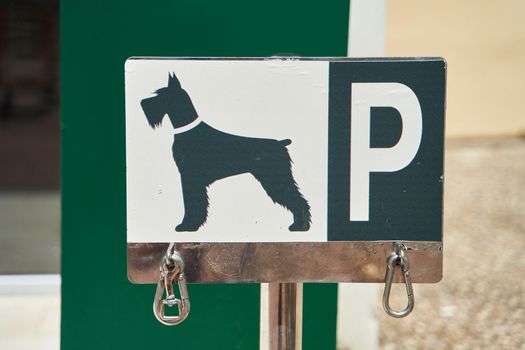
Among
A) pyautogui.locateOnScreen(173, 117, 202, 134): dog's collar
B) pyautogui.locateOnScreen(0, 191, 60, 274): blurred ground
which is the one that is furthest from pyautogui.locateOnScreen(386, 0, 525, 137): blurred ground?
pyautogui.locateOnScreen(173, 117, 202, 134): dog's collar

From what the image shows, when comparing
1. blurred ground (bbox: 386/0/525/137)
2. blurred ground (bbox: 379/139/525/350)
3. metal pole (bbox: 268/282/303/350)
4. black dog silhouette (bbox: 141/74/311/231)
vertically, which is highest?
blurred ground (bbox: 386/0/525/137)

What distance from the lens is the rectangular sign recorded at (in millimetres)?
1484

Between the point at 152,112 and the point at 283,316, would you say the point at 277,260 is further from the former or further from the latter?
the point at 152,112

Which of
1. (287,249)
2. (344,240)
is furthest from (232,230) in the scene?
(344,240)

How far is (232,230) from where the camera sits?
150cm

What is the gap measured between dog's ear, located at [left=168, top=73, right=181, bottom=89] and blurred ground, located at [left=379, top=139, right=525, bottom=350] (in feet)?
8.17

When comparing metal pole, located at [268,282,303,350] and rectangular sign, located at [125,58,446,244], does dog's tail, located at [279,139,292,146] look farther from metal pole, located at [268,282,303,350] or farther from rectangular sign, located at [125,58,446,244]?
metal pole, located at [268,282,303,350]

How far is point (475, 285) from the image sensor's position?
4.64 m

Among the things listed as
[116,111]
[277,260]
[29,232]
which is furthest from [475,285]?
[277,260]

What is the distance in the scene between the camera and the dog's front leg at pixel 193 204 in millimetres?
1483

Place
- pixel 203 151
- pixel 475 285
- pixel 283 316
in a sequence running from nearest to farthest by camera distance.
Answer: pixel 203 151
pixel 283 316
pixel 475 285

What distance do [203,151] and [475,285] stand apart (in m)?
3.56

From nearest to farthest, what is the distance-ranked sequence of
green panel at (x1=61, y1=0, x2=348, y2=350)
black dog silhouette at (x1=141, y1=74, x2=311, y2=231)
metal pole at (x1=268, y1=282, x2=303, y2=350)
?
black dog silhouette at (x1=141, y1=74, x2=311, y2=231) < metal pole at (x1=268, y1=282, x2=303, y2=350) < green panel at (x1=61, y1=0, x2=348, y2=350)

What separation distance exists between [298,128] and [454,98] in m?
12.0
